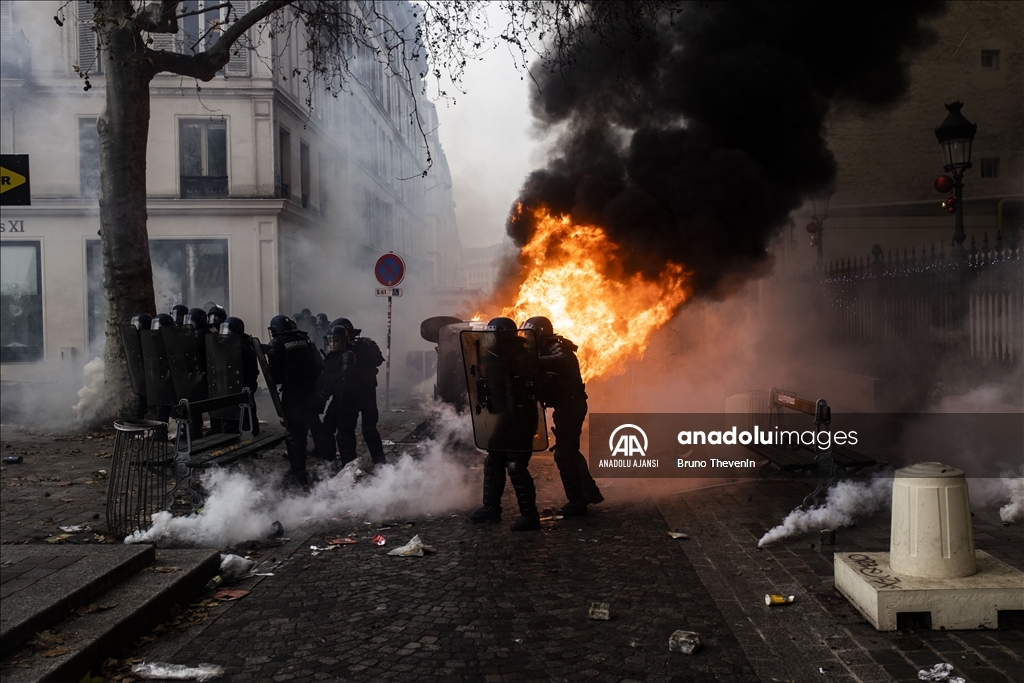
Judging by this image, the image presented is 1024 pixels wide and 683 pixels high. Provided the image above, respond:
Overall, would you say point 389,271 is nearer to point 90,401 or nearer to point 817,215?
point 90,401

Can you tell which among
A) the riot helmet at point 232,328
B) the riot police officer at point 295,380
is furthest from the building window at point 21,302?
the riot police officer at point 295,380

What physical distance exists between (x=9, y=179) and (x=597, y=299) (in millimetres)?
6982

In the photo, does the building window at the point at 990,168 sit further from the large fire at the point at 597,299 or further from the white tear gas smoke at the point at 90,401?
the white tear gas smoke at the point at 90,401

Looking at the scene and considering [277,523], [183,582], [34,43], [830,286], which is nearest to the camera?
Answer: [183,582]

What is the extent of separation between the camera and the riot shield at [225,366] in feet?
27.7

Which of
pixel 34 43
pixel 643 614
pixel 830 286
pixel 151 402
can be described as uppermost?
pixel 34 43

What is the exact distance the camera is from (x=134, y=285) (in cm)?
1140

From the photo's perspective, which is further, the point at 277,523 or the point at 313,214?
the point at 313,214

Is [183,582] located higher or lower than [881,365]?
lower

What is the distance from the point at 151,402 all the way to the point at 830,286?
10086 mm

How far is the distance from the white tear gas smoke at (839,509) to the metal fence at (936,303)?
9.25 ft

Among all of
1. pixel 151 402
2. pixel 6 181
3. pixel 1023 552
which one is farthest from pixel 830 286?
pixel 6 181

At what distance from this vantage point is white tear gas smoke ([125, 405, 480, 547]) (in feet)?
18.1

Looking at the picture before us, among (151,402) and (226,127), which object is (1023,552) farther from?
(226,127)
